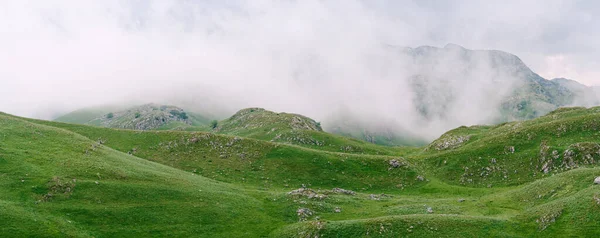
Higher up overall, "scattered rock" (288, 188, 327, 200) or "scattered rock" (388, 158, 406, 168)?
"scattered rock" (388, 158, 406, 168)

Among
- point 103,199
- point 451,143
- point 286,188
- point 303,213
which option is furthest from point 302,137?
point 103,199

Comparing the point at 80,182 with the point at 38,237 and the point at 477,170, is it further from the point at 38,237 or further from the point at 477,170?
the point at 477,170

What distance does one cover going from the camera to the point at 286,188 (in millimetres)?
74250

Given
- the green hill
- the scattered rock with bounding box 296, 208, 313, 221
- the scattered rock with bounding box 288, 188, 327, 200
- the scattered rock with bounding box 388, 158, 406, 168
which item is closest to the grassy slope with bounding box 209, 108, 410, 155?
the scattered rock with bounding box 388, 158, 406, 168

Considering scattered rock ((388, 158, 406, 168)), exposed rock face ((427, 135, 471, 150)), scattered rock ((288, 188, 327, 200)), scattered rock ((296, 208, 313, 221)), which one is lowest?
scattered rock ((296, 208, 313, 221))

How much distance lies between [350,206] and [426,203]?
13876 millimetres

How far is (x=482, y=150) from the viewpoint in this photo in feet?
288

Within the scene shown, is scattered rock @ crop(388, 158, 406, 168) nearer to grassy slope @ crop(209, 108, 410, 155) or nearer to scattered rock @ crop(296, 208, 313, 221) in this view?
grassy slope @ crop(209, 108, 410, 155)

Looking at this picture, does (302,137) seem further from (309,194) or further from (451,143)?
(309,194)

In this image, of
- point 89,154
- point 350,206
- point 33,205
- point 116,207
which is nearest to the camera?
point 33,205

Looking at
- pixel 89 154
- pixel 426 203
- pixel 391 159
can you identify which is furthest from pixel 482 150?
pixel 89 154

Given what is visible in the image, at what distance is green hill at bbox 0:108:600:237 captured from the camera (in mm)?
45938

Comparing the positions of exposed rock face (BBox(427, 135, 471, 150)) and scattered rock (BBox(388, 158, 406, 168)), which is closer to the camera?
scattered rock (BBox(388, 158, 406, 168))

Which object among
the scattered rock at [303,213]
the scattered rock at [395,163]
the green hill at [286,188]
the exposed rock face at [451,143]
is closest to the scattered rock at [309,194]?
the green hill at [286,188]
